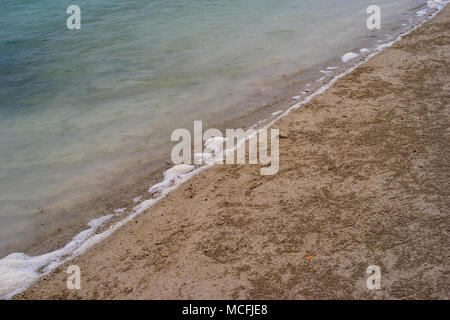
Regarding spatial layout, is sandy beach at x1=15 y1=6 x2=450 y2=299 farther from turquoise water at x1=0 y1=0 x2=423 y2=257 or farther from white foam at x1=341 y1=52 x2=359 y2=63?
white foam at x1=341 y1=52 x2=359 y2=63

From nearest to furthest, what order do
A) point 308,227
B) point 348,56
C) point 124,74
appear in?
point 308,227 < point 348,56 < point 124,74

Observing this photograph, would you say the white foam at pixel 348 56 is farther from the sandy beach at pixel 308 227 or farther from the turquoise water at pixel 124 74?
the sandy beach at pixel 308 227

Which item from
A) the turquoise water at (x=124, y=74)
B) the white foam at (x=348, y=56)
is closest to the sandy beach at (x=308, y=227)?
the turquoise water at (x=124, y=74)

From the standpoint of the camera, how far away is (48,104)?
22.1 ft

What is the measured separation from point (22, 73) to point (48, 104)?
1.96 metres

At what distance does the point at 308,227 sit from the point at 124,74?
5557 mm

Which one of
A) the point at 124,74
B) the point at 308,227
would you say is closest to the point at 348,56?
the point at 124,74

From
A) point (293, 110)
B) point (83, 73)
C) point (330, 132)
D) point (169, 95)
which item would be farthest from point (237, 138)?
point (83, 73)

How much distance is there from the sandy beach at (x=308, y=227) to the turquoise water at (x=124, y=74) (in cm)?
124

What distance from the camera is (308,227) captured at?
325 cm

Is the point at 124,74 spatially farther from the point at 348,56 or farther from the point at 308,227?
the point at 308,227

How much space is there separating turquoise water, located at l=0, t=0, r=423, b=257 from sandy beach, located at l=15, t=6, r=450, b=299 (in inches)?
49.0

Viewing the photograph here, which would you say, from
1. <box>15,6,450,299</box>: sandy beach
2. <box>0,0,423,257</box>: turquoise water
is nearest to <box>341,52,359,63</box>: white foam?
<box>0,0,423,257</box>: turquoise water

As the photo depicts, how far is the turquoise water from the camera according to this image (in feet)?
16.2
